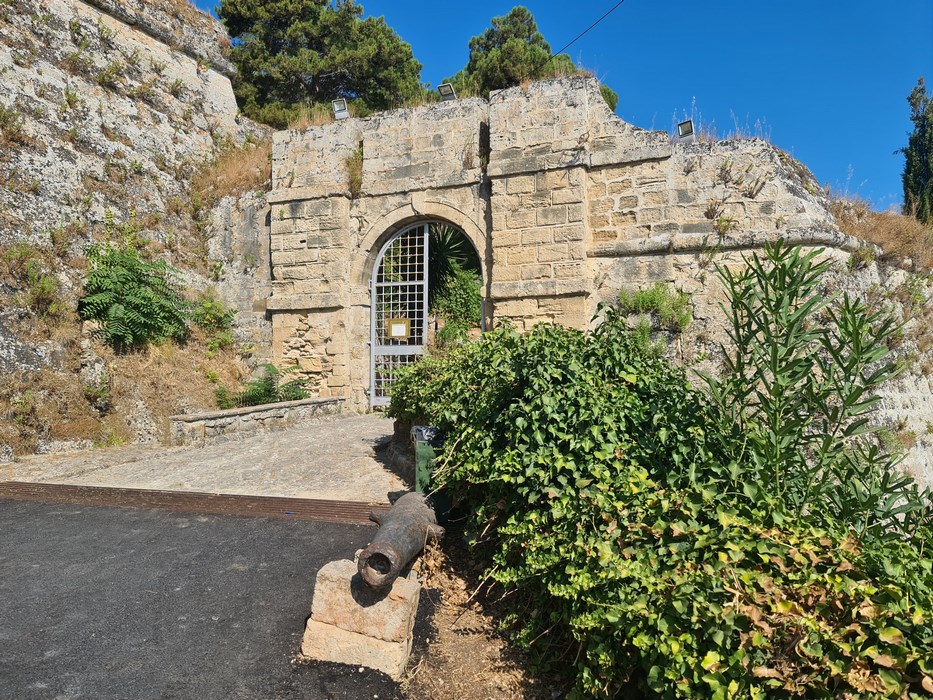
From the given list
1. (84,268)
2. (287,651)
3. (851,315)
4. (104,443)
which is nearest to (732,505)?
(851,315)

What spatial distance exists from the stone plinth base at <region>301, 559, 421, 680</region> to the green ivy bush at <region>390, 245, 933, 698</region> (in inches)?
22.7

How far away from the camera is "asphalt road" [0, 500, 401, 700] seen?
2611 millimetres

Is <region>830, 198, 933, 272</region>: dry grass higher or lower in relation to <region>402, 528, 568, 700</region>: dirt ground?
higher

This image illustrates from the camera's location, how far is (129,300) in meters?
8.23

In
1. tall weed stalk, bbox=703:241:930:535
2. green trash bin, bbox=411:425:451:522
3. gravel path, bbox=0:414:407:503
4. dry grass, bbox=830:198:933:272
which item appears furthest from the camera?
dry grass, bbox=830:198:933:272

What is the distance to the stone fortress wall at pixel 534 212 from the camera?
7582mm

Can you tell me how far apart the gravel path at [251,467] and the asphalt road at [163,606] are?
836 mm

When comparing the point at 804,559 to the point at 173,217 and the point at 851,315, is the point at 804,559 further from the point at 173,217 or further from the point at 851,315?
the point at 173,217

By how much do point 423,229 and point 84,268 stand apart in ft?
16.8

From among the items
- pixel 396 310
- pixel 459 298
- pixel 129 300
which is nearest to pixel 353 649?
pixel 129 300

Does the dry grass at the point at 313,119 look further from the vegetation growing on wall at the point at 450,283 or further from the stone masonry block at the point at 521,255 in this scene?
the stone masonry block at the point at 521,255

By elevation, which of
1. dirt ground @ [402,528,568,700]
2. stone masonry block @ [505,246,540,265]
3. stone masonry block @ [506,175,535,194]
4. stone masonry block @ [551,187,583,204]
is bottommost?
dirt ground @ [402,528,568,700]

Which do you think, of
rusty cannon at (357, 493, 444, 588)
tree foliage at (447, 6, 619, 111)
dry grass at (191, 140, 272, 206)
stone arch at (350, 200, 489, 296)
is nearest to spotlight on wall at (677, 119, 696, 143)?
stone arch at (350, 200, 489, 296)

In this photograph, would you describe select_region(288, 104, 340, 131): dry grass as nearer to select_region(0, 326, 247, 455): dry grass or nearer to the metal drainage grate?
select_region(0, 326, 247, 455): dry grass
